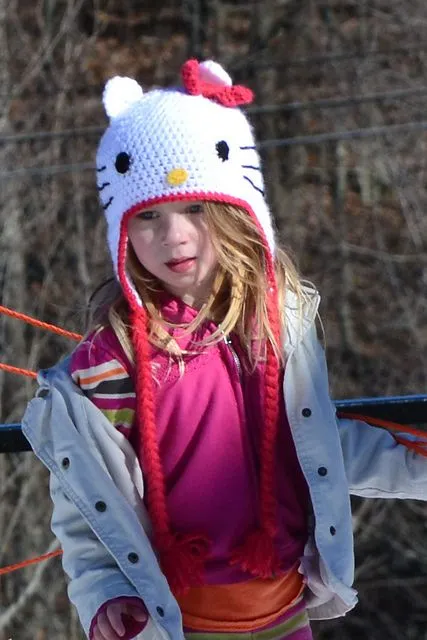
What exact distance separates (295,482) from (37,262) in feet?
Result: 22.6

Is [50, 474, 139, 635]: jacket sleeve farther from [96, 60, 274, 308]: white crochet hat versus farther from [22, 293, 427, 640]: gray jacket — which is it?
[96, 60, 274, 308]: white crochet hat

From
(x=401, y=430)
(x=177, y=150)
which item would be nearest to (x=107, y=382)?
(x=177, y=150)

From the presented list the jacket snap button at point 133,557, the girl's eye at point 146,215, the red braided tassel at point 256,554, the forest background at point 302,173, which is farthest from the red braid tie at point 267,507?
the forest background at point 302,173

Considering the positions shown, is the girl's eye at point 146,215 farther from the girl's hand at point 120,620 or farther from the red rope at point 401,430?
the girl's hand at point 120,620

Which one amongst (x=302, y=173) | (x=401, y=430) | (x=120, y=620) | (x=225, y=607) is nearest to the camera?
(x=120, y=620)

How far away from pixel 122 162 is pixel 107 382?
1.07 ft

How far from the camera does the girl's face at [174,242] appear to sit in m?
1.91

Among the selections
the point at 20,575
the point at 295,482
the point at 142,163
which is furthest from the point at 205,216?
the point at 20,575

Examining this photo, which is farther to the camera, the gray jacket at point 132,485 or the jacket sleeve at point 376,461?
the jacket sleeve at point 376,461

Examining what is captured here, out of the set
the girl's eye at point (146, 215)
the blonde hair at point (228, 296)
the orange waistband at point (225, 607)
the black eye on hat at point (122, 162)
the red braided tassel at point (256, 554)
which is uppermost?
the black eye on hat at point (122, 162)

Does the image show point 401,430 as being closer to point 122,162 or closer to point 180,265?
point 180,265

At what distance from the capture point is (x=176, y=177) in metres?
1.90

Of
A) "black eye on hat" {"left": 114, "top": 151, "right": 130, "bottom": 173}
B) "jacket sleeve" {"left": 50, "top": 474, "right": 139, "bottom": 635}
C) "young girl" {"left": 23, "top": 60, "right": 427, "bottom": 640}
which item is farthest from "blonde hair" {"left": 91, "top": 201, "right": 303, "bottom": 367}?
"jacket sleeve" {"left": 50, "top": 474, "right": 139, "bottom": 635}

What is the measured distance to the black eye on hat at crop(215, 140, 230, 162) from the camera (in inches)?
76.6
